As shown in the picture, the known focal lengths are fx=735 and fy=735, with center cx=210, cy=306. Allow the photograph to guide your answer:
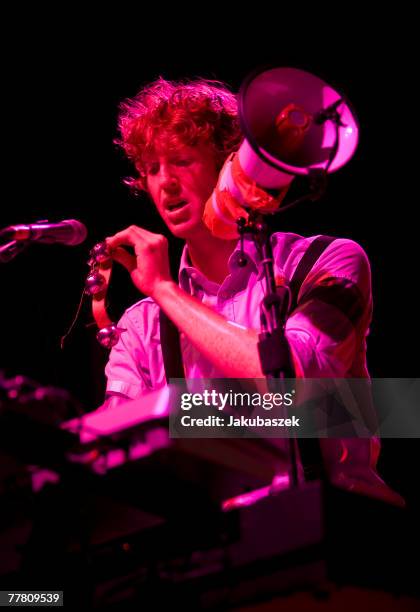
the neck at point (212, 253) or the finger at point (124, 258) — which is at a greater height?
the neck at point (212, 253)

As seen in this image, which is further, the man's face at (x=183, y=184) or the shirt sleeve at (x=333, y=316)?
the man's face at (x=183, y=184)

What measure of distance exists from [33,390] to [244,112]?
44.8 inches

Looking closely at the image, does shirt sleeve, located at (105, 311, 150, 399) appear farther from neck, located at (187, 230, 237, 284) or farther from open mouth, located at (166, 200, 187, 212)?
open mouth, located at (166, 200, 187, 212)

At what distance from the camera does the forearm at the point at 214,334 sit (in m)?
2.07

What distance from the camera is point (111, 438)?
1341 millimetres

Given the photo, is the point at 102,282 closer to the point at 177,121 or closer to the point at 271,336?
the point at 271,336

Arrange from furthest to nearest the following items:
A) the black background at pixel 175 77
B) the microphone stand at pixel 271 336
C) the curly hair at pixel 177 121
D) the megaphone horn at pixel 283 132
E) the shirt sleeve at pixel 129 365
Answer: the black background at pixel 175 77, the curly hair at pixel 177 121, the shirt sleeve at pixel 129 365, the megaphone horn at pixel 283 132, the microphone stand at pixel 271 336

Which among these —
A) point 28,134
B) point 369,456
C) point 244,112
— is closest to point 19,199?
point 28,134

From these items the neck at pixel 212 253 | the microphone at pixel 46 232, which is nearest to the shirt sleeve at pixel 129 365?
the neck at pixel 212 253

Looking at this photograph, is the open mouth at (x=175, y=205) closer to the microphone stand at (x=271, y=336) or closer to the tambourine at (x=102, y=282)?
the tambourine at (x=102, y=282)

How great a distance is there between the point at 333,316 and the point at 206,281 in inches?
29.7

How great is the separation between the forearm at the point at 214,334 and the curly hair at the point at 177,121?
98 cm

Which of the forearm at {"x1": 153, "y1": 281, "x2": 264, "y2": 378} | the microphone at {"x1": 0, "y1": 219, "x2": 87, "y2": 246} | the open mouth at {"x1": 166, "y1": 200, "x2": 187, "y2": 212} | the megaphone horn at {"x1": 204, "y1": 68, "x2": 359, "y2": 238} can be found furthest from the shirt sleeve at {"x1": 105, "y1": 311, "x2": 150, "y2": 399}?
the megaphone horn at {"x1": 204, "y1": 68, "x2": 359, "y2": 238}

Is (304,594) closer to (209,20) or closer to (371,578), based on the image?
(371,578)
